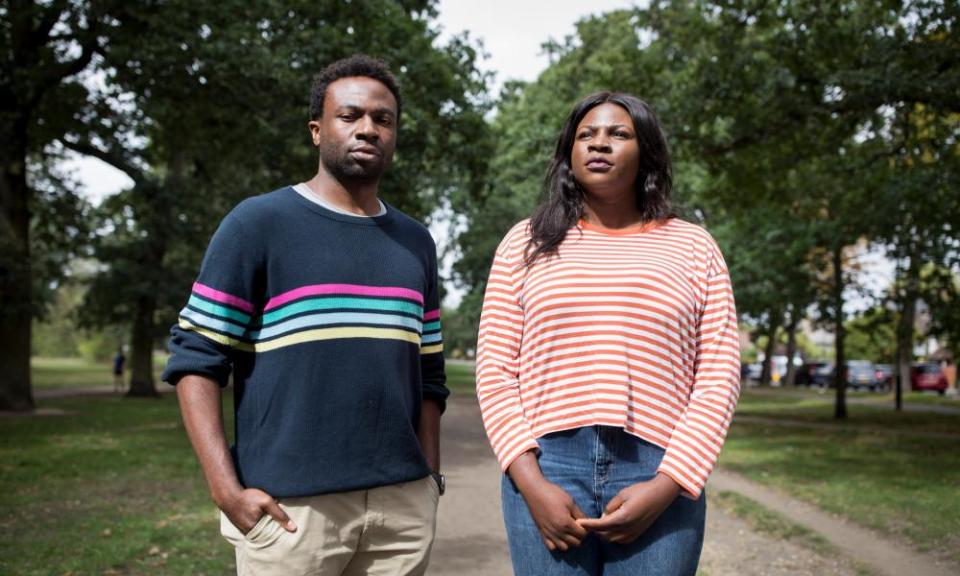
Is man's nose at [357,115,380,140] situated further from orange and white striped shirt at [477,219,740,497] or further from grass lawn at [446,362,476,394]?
grass lawn at [446,362,476,394]

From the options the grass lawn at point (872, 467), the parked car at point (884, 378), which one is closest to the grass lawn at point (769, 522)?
the grass lawn at point (872, 467)

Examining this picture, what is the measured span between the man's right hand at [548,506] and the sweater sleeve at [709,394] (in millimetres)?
269

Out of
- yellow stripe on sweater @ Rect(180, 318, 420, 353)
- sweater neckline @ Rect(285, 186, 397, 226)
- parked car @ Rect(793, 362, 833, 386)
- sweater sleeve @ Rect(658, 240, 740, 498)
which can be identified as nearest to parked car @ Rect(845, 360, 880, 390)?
parked car @ Rect(793, 362, 833, 386)

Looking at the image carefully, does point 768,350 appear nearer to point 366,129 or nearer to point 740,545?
point 740,545

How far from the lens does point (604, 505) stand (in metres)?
2.34

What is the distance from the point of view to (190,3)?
14125 millimetres

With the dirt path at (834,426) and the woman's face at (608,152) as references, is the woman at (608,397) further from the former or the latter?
the dirt path at (834,426)

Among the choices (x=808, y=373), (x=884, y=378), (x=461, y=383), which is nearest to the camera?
(x=461, y=383)

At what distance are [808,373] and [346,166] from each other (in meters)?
52.0

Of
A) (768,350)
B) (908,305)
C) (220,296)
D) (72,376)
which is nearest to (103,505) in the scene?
(220,296)

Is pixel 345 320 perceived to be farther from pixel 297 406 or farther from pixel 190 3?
pixel 190 3

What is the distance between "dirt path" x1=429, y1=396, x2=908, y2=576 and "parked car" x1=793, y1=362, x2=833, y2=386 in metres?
42.6

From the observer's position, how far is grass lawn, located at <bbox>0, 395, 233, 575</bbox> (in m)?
6.48

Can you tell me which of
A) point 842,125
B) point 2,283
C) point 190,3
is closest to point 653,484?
point 842,125
